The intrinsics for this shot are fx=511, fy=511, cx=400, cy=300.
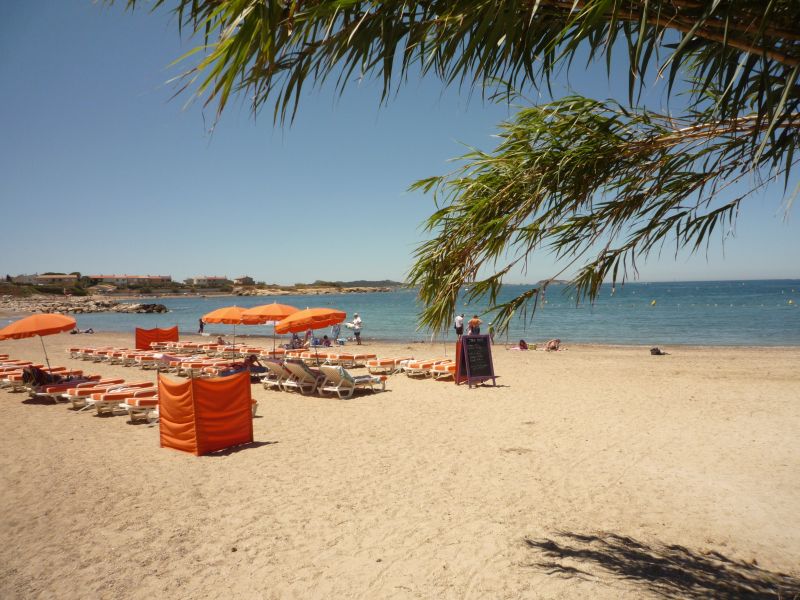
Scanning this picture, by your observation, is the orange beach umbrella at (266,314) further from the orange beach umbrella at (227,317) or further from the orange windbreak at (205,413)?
the orange windbreak at (205,413)

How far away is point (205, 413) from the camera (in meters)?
6.77

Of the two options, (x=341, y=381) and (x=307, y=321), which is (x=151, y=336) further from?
(x=341, y=381)

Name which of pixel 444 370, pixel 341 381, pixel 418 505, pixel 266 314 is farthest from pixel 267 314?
pixel 418 505

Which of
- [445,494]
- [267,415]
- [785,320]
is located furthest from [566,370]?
[785,320]

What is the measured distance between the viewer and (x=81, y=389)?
31.6 ft

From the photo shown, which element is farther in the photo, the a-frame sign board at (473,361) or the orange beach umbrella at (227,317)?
the orange beach umbrella at (227,317)

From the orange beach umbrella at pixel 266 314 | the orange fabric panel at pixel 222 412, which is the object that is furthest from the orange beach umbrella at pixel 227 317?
the orange fabric panel at pixel 222 412

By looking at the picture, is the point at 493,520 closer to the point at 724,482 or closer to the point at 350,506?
the point at 350,506

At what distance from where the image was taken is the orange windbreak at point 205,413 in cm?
669

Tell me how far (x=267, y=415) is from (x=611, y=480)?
581cm

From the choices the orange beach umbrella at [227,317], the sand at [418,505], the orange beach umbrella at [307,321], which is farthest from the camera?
the orange beach umbrella at [227,317]

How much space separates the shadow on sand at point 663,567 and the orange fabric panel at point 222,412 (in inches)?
171

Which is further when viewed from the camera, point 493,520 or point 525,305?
point 493,520

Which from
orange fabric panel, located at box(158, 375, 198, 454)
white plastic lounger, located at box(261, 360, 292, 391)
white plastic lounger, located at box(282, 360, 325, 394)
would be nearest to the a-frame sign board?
white plastic lounger, located at box(282, 360, 325, 394)
